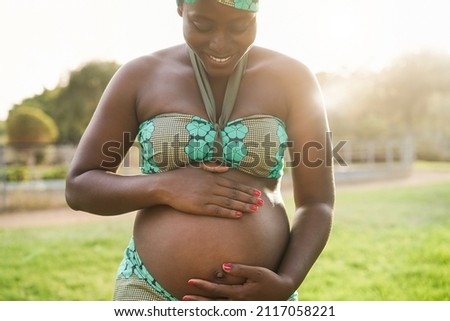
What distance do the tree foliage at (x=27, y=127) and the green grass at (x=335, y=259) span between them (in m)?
7.06

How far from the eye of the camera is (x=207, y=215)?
1.53 metres

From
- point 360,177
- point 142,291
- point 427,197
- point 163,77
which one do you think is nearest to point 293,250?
point 142,291

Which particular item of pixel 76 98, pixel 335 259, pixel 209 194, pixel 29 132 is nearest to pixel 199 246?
pixel 209 194

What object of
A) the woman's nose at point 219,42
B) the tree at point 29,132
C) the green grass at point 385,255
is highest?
the woman's nose at point 219,42

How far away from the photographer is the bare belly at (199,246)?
1535 mm

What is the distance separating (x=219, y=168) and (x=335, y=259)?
3.93 m

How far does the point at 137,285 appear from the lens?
1.55 meters

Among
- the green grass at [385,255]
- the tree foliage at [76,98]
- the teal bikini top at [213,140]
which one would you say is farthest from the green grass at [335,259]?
the tree foliage at [76,98]

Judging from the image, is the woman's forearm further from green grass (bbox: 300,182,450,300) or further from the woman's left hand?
green grass (bbox: 300,182,450,300)

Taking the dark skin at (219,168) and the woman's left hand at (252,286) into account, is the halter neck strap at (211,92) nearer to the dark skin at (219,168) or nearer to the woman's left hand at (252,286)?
the dark skin at (219,168)

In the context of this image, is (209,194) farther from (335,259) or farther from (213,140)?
(335,259)

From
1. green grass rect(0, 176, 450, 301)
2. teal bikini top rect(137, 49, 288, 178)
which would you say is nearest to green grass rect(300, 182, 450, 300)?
green grass rect(0, 176, 450, 301)

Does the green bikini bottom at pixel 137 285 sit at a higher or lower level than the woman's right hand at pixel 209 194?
lower

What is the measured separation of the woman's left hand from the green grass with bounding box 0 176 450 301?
2.69m
